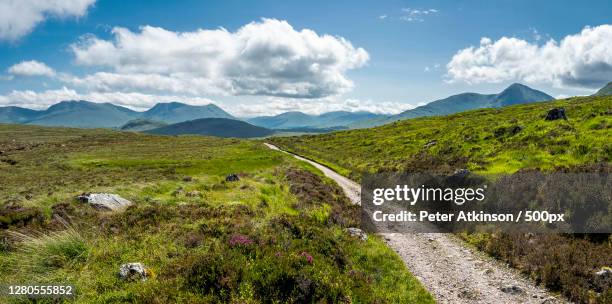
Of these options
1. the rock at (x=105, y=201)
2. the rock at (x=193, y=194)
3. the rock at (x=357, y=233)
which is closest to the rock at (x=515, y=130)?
the rock at (x=357, y=233)

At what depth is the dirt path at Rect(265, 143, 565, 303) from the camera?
11180 mm

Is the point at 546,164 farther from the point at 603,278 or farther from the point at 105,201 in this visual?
the point at 105,201

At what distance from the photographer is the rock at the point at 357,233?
54.2 ft

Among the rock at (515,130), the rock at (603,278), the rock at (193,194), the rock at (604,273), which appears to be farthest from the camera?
the rock at (515,130)

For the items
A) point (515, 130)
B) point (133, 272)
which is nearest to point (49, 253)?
point (133, 272)

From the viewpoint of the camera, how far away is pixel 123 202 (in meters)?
19.0

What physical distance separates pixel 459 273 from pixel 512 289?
6.46 feet

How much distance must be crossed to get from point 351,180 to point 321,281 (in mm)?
30969

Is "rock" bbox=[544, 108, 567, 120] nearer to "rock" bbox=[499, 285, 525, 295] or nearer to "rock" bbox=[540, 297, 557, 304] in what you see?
"rock" bbox=[499, 285, 525, 295]

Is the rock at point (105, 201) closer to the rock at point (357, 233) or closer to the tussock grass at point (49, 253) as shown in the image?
the tussock grass at point (49, 253)

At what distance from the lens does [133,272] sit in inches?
389

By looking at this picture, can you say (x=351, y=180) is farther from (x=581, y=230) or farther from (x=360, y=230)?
(x=581, y=230)

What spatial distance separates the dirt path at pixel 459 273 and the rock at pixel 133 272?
9376 mm

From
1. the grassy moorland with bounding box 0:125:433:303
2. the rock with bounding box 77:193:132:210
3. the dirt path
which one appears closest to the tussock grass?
the grassy moorland with bounding box 0:125:433:303
